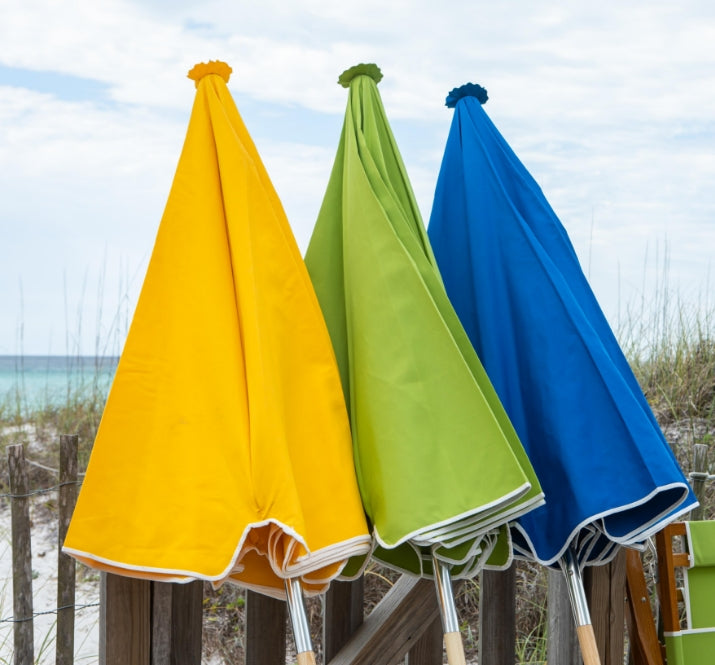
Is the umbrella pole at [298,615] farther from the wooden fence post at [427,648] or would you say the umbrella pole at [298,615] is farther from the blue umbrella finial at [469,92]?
the blue umbrella finial at [469,92]

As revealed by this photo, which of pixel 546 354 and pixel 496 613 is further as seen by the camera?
pixel 496 613

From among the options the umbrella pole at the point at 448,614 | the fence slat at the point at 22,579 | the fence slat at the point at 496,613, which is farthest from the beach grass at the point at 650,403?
the umbrella pole at the point at 448,614

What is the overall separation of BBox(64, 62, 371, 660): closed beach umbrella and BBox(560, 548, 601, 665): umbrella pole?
0.48 meters

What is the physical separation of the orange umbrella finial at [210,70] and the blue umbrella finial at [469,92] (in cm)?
50

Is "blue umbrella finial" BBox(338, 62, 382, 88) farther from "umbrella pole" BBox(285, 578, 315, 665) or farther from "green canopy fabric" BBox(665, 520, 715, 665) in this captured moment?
"green canopy fabric" BBox(665, 520, 715, 665)

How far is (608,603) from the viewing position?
1876 millimetres

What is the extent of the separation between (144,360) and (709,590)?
1521 millimetres

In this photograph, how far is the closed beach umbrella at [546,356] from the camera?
1395 mm

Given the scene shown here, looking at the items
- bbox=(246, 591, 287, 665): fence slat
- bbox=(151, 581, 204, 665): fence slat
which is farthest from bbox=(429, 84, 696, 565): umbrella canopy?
bbox=(151, 581, 204, 665): fence slat

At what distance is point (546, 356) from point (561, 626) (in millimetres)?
898

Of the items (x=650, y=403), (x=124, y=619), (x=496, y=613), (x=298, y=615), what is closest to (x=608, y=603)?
(x=496, y=613)

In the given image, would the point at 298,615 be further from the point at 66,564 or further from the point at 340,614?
the point at 66,564

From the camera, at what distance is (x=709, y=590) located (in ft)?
6.32

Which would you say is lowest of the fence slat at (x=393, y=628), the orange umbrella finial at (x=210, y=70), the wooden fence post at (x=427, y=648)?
the wooden fence post at (x=427, y=648)
